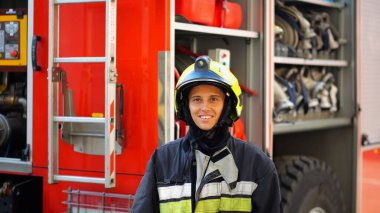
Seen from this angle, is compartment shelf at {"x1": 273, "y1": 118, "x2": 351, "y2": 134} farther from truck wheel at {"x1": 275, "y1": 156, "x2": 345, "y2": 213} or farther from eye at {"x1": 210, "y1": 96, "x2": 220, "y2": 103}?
eye at {"x1": 210, "y1": 96, "x2": 220, "y2": 103}

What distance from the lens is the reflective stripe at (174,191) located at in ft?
9.08

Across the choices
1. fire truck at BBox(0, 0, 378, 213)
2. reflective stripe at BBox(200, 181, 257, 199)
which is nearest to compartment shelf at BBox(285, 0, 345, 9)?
fire truck at BBox(0, 0, 378, 213)

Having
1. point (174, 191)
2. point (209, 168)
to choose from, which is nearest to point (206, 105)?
point (209, 168)

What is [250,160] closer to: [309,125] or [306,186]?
[306,186]

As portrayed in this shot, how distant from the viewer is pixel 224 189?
277cm

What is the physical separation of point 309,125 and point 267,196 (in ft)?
10.5

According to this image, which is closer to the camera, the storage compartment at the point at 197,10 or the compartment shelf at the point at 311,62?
the storage compartment at the point at 197,10

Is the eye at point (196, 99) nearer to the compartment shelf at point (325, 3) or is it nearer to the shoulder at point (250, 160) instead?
the shoulder at point (250, 160)

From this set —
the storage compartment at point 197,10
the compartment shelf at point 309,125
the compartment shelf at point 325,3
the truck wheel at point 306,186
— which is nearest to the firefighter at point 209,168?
the storage compartment at point 197,10

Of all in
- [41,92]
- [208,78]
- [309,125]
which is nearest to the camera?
[208,78]

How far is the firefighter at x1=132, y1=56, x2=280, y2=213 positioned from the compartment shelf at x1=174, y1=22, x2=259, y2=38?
1338 millimetres

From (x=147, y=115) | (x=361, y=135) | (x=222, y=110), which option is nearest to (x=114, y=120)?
(x=147, y=115)

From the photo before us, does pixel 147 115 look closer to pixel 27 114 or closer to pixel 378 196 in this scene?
pixel 27 114

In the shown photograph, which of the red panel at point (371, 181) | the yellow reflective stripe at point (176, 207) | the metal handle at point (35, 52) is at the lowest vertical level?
the red panel at point (371, 181)
